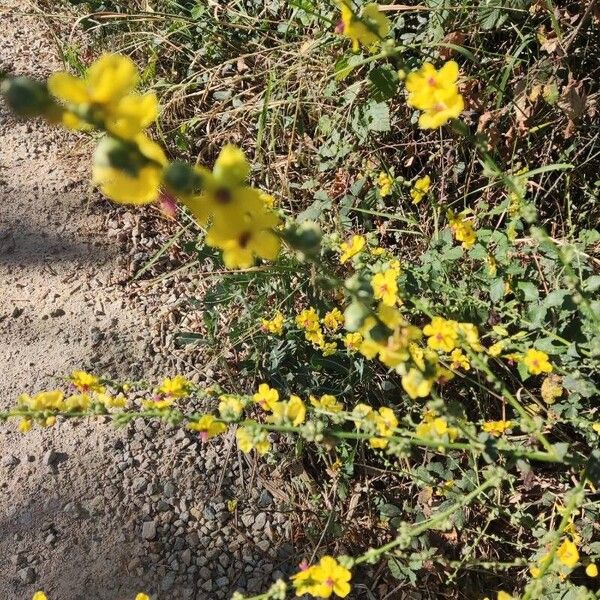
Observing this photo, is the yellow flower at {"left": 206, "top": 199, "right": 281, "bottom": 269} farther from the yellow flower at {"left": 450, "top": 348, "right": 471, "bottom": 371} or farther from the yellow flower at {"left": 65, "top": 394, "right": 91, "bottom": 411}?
the yellow flower at {"left": 450, "top": 348, "right": 471, "bottom": 371}

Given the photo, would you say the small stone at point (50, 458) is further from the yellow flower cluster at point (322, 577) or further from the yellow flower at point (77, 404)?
the yellow flower cluster at point (322, 577)

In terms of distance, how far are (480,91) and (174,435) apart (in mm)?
1475

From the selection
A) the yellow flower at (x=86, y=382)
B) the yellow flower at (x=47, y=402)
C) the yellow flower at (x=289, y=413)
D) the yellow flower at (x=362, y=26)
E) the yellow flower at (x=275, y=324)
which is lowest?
the yellow flower at (x=275, y=324)

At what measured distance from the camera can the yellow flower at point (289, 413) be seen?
1.20 metres

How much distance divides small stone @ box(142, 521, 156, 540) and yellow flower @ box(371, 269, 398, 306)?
3.26ft

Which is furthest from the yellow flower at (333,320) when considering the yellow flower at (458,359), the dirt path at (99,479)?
the dirt path at (99,479)

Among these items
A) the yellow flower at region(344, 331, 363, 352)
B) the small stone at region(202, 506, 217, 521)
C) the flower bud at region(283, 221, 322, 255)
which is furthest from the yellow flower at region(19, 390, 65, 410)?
the small stone at region(202, 506, 217, 521)

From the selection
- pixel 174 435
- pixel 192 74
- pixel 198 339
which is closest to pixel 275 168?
pixel 192 74

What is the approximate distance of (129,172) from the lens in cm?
73

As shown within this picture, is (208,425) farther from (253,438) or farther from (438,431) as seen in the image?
(438,431)

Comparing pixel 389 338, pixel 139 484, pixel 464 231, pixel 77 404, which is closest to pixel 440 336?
pixel 389 338

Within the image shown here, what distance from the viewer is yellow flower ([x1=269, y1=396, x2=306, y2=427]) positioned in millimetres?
1196

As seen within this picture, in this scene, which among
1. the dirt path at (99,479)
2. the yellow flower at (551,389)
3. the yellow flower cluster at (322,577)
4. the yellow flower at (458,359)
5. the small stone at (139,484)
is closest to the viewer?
the yellow flower cluster at (322,577)

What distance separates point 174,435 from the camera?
6.88ft
